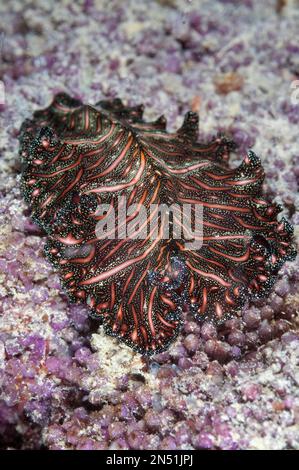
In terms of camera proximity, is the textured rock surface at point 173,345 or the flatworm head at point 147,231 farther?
the flatworm head at point 147,231

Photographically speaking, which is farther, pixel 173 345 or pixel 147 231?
pixel 173 345

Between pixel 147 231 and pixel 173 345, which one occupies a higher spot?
pixel 147 231

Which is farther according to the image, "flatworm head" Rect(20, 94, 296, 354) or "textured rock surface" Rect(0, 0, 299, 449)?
"flatworm head" Rect(20, 94, 296, 354)

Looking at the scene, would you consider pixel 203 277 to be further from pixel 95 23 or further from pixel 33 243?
pixel 95 23
